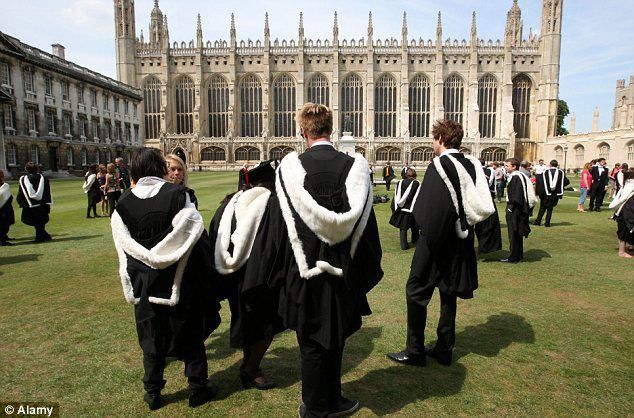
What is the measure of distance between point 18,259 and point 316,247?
7.52 meters

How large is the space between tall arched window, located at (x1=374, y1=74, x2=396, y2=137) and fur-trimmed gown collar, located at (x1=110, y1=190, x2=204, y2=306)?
50.6m

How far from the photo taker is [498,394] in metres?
3.16

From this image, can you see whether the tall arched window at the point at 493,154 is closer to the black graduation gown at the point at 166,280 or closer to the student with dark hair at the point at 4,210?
the student with dark hair at the point at 4,210

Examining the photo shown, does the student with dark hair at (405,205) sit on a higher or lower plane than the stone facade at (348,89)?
lower

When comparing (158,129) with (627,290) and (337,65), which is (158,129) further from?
(627,290)

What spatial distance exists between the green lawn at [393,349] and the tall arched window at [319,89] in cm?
4749

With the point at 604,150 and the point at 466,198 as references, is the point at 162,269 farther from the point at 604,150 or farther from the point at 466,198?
the point at 604,150

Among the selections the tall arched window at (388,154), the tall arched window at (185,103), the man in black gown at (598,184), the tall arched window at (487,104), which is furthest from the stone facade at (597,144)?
the tall arched window at (185,103)

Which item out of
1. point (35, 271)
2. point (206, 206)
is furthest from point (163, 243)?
point (206, 206)

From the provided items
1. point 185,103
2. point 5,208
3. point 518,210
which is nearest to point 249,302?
point 518,210

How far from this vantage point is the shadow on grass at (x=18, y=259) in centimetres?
736

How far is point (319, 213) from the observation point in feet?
8.22

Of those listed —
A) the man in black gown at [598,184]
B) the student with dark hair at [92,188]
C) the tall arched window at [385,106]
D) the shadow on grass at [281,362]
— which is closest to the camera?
the shadow on grass at [281,362]

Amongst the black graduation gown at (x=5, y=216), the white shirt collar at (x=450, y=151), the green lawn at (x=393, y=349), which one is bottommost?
the green lawn at (x=393, y=349)
